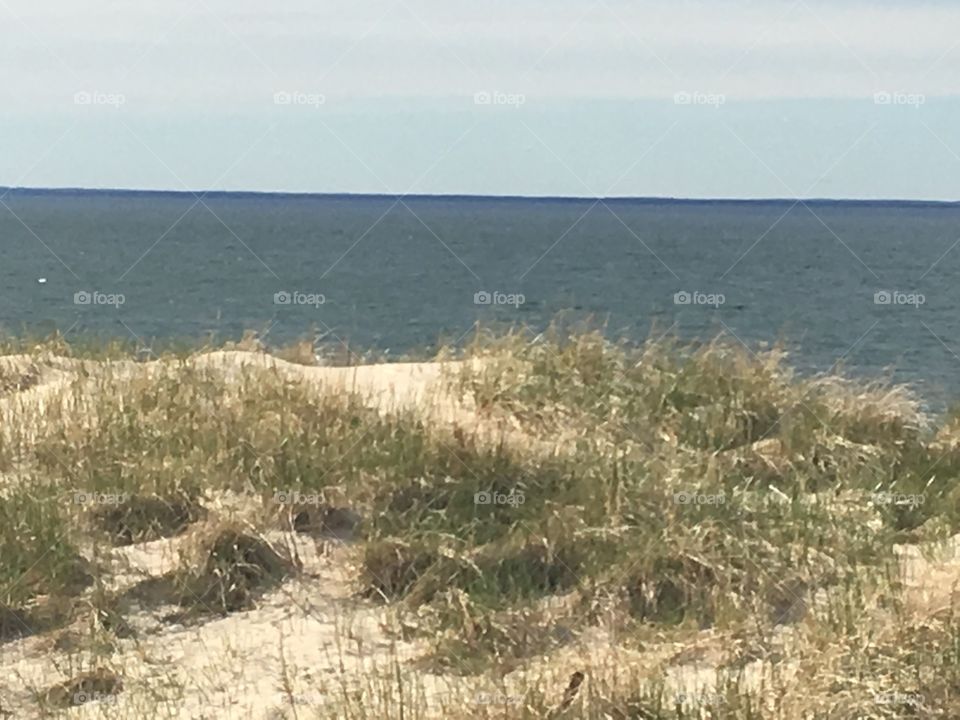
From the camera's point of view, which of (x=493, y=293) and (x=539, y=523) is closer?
(x=539, y=523)

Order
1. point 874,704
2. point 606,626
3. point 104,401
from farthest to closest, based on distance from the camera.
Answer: point 104,401 < point 606,626 < point 874,704

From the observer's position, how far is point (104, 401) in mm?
7289

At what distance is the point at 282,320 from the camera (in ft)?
105

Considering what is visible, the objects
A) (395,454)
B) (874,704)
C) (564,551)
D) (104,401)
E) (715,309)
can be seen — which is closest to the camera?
→ (874,704)

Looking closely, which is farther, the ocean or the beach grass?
the ocean

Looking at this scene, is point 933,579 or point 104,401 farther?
point 104,401

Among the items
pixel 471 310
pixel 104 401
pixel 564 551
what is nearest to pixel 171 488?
pixel 104 401

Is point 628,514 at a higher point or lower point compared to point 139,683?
higher

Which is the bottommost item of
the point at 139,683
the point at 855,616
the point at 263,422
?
the point at 139,683

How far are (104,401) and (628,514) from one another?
11.0ft

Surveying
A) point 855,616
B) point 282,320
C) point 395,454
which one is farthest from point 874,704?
point 282,320

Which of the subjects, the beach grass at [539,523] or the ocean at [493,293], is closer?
the beach grass at [539,523]

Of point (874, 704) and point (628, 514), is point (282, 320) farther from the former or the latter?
point (874, 704)

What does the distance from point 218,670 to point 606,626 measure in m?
1.65
